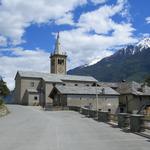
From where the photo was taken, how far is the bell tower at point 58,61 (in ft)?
423

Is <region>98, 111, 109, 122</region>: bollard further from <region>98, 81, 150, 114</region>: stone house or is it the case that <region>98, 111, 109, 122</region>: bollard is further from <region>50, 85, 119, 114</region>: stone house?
<region>98, 81, 150, 114</region>: stone house

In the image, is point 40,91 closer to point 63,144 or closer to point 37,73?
point 37,73

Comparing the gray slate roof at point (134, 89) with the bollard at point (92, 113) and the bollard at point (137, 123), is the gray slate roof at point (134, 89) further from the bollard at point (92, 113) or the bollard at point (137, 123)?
the bollard at point (137, 123)

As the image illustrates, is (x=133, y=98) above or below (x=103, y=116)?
above

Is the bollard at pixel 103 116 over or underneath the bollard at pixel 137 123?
over

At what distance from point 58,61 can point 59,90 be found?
175 feet

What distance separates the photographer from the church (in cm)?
7769

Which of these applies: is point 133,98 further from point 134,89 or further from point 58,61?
point 58,61

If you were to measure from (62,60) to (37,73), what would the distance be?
2951 centimetres

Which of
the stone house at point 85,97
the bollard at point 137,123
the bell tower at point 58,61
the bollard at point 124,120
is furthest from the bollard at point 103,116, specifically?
the bell tower at point 58,61

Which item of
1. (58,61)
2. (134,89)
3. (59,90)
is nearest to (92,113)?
(59,90)

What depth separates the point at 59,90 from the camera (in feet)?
253

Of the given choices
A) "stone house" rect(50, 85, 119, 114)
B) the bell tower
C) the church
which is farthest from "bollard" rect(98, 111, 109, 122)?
the bell tower

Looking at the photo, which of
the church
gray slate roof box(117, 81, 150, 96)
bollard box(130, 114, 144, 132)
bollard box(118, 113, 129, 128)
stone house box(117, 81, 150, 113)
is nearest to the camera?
bollard box(130, 114, 144, 132)
